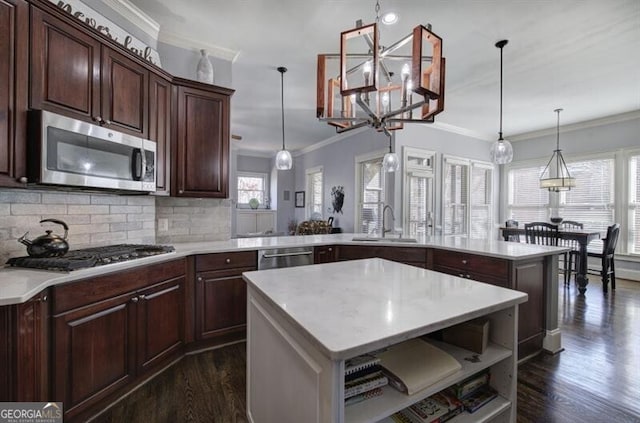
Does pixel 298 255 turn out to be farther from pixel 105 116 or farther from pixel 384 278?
pixel 105 116

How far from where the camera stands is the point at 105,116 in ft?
6.20

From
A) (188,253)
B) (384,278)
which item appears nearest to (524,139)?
(384,278)

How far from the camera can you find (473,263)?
2.52 m

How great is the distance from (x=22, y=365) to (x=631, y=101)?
708cm

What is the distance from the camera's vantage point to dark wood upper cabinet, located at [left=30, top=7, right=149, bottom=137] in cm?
156

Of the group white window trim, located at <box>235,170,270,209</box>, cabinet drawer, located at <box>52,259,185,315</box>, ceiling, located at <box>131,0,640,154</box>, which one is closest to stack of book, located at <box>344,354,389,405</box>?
cabinet drawer, located at <box>52,259,185,315</box>

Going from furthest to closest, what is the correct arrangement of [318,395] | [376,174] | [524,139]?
[524,139] → [376,174] → [318,395]

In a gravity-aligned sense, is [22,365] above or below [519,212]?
below

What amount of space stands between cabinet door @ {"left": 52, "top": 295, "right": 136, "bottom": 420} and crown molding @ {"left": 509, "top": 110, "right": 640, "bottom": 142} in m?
7.29

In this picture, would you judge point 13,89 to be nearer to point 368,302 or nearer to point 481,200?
point 368,302

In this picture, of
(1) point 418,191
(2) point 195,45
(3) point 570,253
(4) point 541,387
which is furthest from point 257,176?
(4) point 541,387

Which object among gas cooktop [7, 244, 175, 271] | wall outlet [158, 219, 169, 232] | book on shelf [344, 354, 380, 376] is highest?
wall outlet [158, 219, 169, 232]

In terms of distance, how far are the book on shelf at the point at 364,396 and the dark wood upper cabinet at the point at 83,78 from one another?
82.5 inches

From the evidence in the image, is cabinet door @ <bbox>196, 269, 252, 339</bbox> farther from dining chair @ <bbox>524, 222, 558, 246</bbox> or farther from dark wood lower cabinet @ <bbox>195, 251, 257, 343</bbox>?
dining chair @ <bbox>524, 222, 558, 246</bbox>
